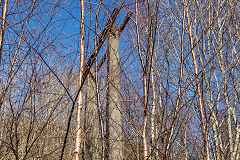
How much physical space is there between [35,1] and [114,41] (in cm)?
135

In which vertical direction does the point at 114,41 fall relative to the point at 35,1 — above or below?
above

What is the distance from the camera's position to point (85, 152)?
4.09 m

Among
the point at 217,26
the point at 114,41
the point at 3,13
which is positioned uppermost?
the point at 217,26

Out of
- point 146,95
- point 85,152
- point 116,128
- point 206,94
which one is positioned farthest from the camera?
point 85,152

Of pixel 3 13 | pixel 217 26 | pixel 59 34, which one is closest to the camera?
pixel 3 13

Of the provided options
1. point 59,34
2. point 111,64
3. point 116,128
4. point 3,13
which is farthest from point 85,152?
point 3,13

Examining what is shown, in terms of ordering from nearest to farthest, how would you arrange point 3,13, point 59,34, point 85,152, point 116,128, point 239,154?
point 3,13 < point 59,34 < point 116,128 < point 239,154 < point 85,152

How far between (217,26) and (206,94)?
119 centimetres

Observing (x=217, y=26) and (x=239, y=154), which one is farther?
(x=217, y=26)

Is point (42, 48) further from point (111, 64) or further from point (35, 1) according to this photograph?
point (111, 64)

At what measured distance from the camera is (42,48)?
1.49 metres

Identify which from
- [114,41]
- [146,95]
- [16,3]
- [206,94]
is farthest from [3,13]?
[206,94]

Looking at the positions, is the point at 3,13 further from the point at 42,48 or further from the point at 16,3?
the point at 42,48

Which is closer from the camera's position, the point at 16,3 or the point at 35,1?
the point at 35,1
